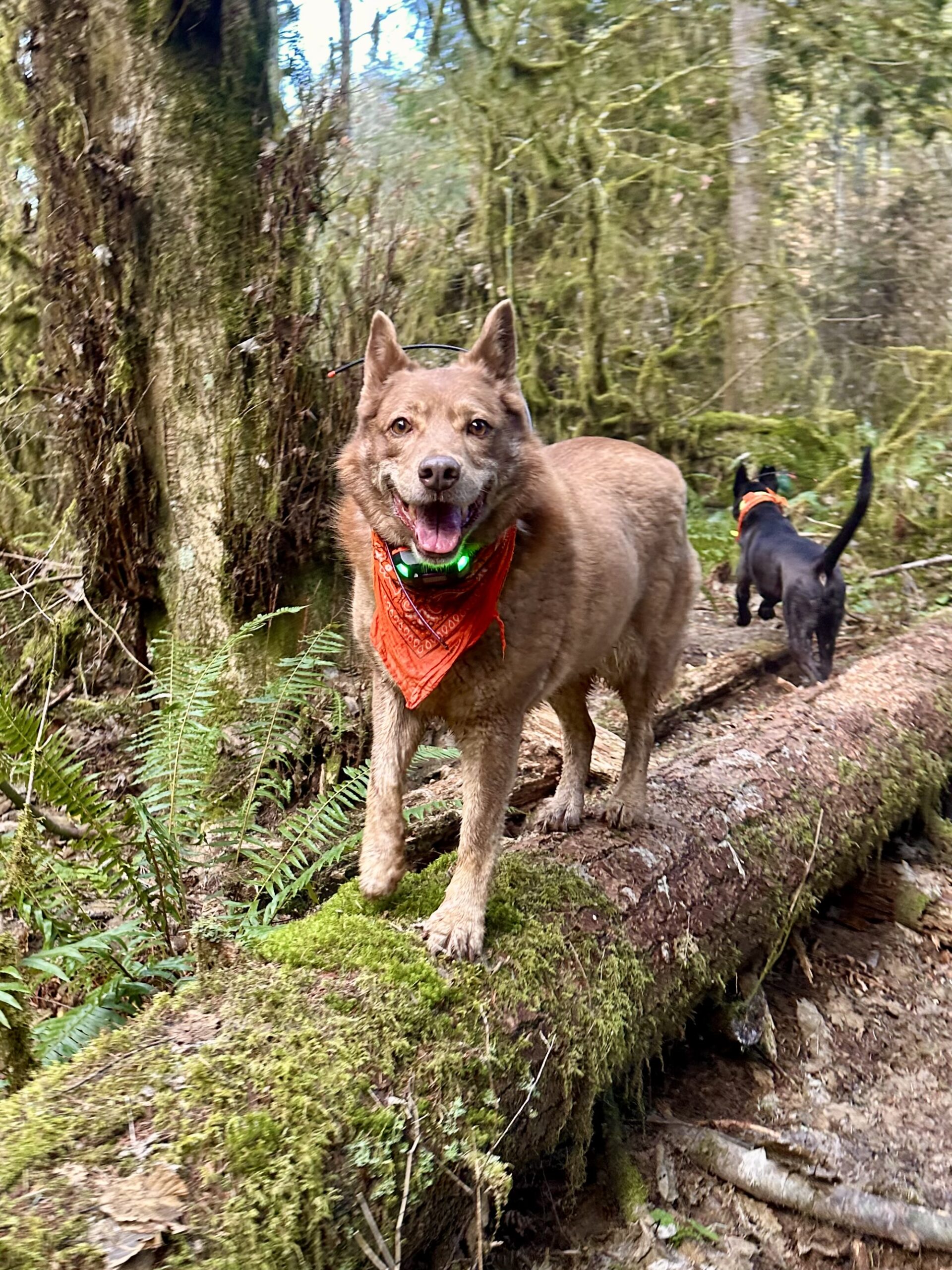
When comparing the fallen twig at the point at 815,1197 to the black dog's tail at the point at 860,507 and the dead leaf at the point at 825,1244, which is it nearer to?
the dead leaf at the point at 825,1244

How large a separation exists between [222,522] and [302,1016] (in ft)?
11.8

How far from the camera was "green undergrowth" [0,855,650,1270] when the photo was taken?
2025 mm

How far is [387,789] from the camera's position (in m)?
3.67

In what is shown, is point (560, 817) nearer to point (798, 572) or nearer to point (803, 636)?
point (803, 636)

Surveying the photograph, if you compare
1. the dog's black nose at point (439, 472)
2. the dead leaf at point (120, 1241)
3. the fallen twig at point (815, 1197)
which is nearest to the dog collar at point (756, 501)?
the dog's black nose at point (439, 472)

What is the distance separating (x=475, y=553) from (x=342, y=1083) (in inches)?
76.7

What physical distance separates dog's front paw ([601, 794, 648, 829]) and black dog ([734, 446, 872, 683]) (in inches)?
176

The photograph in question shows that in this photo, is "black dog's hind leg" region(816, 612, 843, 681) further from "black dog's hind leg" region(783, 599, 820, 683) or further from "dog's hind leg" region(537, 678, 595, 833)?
"dog's hind leg" region(537, 678, 595, 833)

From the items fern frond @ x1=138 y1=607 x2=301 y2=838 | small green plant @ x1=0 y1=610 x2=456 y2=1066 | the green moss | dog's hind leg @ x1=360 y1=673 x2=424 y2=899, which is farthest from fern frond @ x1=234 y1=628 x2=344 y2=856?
the green moss

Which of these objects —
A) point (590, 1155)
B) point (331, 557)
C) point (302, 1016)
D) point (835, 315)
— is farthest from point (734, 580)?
point (302, 1016)

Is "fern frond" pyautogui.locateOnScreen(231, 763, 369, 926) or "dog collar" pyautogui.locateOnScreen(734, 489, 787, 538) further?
→ "dog collar" pyautogui.locateOnScreen(734, 489, 787, 538)

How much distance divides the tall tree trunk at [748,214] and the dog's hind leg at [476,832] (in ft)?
33.2

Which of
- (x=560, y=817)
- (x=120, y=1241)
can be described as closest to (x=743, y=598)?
(x=560, y=817)

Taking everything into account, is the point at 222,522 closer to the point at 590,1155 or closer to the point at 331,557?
the point at 331,557
